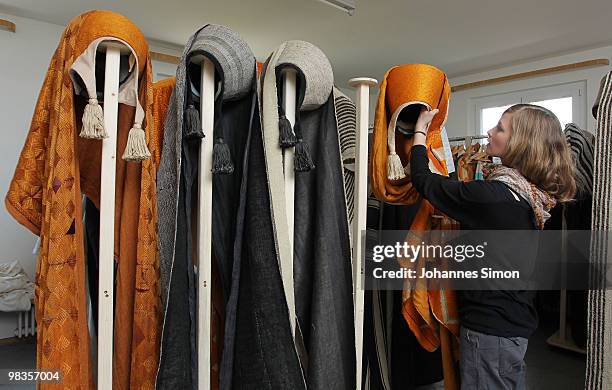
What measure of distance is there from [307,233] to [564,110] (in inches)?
170

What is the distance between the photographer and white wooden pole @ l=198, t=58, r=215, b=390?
2.94ft

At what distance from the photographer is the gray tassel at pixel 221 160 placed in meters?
0.87

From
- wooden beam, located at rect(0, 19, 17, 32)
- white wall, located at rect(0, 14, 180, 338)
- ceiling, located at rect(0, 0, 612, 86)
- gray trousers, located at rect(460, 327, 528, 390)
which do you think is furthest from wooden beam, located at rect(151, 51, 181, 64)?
gray trousers, located at rect(460, 327, 528, 390)

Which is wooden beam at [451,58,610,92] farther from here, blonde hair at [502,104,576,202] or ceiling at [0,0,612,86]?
blonde hair at [502,104,576,202]

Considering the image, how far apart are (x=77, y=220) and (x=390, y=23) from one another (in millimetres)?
3109

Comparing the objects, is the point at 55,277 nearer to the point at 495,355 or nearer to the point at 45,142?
the point at 45,142

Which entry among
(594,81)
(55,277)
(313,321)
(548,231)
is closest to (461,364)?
(313,321)

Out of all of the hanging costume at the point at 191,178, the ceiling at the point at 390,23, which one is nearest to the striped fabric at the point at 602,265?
the hanging costume at the point at 191,178

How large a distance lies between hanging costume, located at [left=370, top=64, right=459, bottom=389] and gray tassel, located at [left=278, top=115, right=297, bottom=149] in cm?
32

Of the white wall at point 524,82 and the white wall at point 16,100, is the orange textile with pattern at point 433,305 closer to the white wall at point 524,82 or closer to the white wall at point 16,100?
the white wall at point 16,100

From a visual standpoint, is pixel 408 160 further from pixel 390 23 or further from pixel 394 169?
pixel 390 23

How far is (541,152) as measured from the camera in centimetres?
117

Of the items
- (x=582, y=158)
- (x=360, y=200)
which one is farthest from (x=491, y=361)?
(x=582, y=158)

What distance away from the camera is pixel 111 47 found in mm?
841
